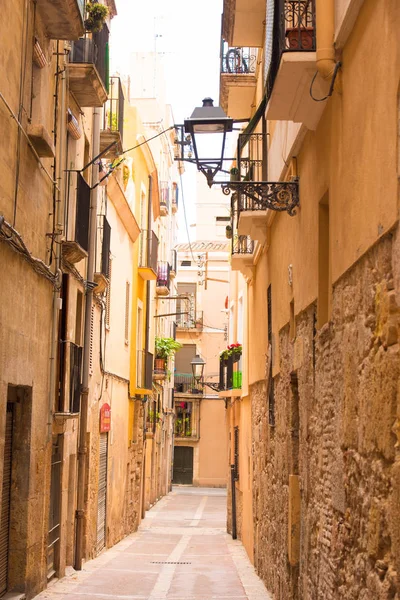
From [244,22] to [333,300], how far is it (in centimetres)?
897

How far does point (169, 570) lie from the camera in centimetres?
1639

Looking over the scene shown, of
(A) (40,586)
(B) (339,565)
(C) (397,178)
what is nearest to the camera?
(C) (397,178)

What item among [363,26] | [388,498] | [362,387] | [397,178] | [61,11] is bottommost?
[388,498]

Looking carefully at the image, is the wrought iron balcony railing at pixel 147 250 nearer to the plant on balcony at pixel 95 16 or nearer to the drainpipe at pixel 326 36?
the plant on balcony at pixel 95 16

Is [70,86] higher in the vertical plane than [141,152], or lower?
lower

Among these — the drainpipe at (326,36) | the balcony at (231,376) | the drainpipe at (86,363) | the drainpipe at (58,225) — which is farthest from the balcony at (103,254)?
the drainpipe at (326,36)

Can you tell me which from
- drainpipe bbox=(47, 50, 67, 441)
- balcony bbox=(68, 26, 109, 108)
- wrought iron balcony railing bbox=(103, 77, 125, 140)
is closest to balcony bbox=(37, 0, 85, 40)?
drainpipe bbox=(47, 50, 67, 441)

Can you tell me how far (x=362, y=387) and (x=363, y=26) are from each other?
2613mm

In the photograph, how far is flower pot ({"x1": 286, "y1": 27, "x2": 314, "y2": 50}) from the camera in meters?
7.97

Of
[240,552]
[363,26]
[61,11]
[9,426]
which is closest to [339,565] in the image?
[363,26]

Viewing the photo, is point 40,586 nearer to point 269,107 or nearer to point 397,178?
point 269,107

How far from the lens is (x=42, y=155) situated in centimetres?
1109

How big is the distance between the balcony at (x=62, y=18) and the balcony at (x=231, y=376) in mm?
13889

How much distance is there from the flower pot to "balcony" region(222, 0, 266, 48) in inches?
278
